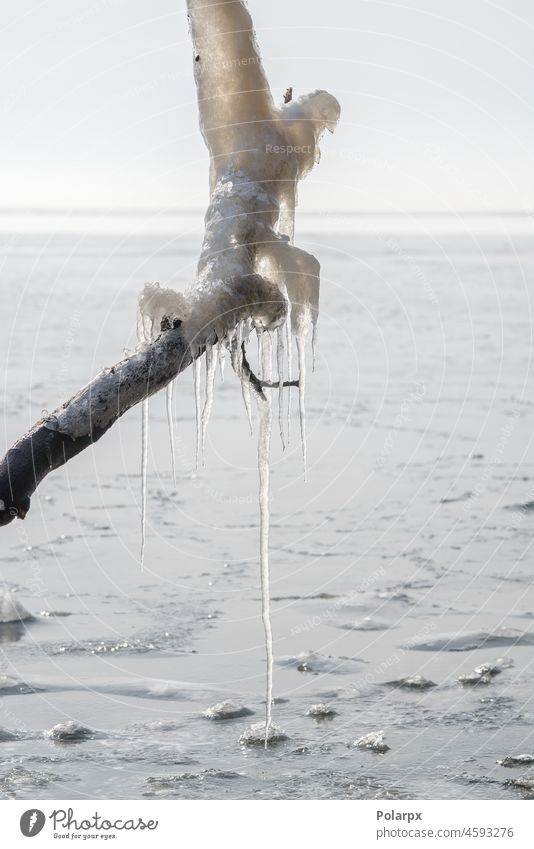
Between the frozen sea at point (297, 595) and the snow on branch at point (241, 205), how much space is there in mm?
1453

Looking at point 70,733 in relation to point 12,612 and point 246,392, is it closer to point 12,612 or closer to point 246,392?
point 12,612

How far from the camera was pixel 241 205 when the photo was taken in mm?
4008

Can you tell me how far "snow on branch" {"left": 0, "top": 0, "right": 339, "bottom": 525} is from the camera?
363cm

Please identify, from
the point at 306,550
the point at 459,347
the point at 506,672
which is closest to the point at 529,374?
the point at 459,347

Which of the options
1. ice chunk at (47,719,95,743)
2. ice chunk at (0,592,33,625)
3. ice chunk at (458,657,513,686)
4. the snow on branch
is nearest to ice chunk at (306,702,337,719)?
→ ice chunk at (458,657,513,686)

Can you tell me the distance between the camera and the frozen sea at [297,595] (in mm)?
4426

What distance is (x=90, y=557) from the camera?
6.45 m

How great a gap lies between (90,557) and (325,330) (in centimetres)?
642

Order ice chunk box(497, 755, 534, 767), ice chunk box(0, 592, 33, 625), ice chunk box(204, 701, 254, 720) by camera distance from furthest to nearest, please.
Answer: ice chunk box(0, 592, 33, 625) → ice chunk box(204, 701, 254, 720) → ice chunk box(497, 755, 534, 767)

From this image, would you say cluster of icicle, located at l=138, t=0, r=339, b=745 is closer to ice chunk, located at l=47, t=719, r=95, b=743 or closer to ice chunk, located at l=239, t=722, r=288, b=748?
ice chunk, located at l=239, t=722, r=288, b=748

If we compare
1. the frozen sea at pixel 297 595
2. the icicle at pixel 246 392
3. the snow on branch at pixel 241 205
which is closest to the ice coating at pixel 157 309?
the snow on branch at pixel 241 205

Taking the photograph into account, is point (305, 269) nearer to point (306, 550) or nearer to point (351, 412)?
point (306, 550)

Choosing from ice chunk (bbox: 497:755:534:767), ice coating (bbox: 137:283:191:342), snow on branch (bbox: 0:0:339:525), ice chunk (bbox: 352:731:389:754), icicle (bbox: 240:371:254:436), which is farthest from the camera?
ice chunk (bbox: 352:731:389:754)

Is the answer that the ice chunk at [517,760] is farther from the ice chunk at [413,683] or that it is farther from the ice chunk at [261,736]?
the ice chunk at [261,736]
